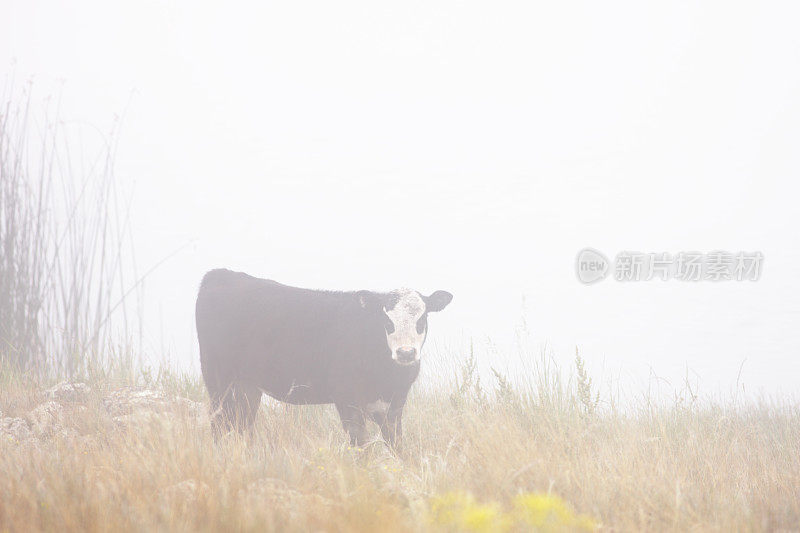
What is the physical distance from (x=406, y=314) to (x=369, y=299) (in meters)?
0.40

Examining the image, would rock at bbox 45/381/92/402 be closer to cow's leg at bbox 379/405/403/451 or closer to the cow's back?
the cow's back

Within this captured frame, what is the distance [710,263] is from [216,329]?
15.8 ft

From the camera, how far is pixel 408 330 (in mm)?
4934

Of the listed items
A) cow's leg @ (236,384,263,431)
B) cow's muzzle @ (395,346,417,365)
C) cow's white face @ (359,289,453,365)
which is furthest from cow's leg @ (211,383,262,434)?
cow's muzzle @ (395,346,417,365)

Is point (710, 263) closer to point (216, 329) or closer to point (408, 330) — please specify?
point (408, 330)

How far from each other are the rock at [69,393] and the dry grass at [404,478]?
513 mm

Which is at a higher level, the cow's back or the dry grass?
the cow's back

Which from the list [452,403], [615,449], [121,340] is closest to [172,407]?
[452,403]

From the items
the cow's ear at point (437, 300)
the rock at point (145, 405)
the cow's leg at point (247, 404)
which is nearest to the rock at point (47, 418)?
the rock at point (145, 405)

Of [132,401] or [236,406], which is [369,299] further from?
[132,401]

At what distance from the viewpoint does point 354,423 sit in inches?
198

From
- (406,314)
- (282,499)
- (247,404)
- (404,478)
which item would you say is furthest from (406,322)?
(282,499)

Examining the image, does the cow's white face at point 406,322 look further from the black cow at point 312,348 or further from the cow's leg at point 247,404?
the cow's leg at point 247,404

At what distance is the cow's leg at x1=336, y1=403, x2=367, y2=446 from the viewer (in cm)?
498
